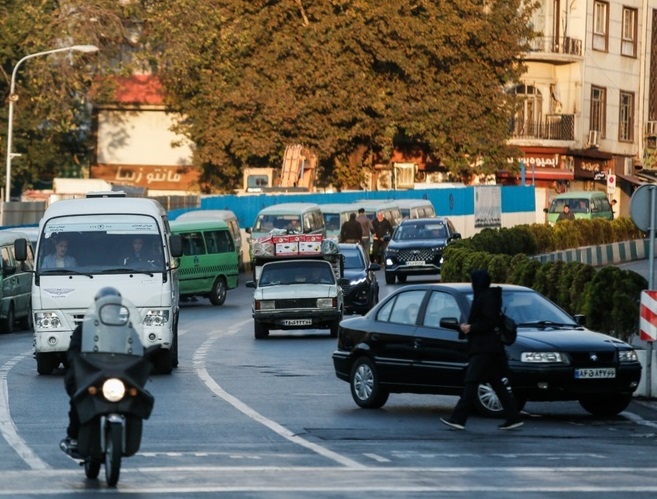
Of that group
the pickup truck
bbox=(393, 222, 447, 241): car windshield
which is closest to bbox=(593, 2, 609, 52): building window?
bbox=(393, 222, 447, 241): car windshield

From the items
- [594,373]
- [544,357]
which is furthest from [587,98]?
[544,357]

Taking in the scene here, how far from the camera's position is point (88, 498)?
12.0 metres

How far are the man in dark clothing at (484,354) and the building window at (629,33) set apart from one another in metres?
74.3

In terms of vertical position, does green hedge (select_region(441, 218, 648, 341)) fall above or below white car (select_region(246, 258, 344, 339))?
above

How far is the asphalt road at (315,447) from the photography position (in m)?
12.7

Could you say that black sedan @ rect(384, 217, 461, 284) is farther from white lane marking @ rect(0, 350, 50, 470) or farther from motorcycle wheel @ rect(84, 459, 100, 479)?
motorcycle wheel @ rect(84, 459, 100, 479)

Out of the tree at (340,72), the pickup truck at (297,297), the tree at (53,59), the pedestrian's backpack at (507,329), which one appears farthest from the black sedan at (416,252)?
the pedestrian's backpack at (507,329)

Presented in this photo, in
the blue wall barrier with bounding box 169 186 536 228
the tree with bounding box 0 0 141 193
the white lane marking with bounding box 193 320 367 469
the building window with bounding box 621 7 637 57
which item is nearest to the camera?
the white lane marking with bounding box 193 320 367 469

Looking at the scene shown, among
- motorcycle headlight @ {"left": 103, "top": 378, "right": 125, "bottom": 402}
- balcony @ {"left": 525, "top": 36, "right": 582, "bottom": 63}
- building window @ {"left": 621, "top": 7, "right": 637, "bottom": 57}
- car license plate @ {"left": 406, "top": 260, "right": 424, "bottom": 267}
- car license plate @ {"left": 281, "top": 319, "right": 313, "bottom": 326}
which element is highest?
building window @ {"left": 621, "top": 7, "right": 637, "bottom": 57}

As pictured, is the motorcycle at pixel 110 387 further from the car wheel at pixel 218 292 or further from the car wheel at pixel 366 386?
the car wheel at pixel 218 292

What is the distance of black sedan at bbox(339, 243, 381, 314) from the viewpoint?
3756cm

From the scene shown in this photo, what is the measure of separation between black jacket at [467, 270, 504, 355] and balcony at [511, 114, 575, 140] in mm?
66915

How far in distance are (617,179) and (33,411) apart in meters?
72.5

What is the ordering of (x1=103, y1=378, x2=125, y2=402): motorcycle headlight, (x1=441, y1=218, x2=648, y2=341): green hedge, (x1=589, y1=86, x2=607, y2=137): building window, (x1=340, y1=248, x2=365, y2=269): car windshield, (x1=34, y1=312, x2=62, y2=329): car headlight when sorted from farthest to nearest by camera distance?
(x1=589, y1=86, x2=607, y2=137): building window
(x1=340, y1=248, x2=365, y2=269): car windshield
(x1=441, y1=218, x2=648, y2=341): green hedge
(x1=34, y1=312, x2=62, y2=329): car headlight
(x1=103, y1=378, x2=125, y2=402): motorcycle headlight
